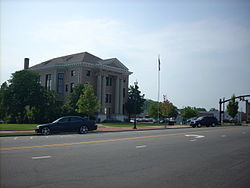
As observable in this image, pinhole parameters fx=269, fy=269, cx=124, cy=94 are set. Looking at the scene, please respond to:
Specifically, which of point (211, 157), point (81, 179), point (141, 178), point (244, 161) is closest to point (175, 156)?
point (211, 157)

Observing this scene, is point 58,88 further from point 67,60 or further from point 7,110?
point 7,110

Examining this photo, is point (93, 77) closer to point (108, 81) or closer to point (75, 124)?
point (108, 81)

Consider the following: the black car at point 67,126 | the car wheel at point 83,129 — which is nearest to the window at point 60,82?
the black car at point 67,126

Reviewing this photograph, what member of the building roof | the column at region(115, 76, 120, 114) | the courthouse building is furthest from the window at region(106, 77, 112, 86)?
the building roof

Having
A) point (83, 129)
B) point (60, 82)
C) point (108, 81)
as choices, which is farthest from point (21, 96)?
point (83, 129)

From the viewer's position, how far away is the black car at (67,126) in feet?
73.4

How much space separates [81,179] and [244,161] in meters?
6.46

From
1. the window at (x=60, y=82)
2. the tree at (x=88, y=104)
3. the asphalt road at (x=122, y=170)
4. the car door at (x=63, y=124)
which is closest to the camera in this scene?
the asphalt road at (x=122, y=170)

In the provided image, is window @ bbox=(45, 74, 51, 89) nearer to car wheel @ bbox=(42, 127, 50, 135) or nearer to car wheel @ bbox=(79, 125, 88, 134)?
car wheel @ bbox=(79, 125, 88, 134)

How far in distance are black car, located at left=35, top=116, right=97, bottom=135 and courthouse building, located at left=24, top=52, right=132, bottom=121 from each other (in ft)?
102

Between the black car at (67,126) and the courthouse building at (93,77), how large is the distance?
31144mm

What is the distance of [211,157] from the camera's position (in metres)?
10.8

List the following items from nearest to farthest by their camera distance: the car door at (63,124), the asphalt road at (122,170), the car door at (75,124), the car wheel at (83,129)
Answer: the asphalt road at (122,170) → the car door at (63,124) → the car door at (75,124) → the car wheel at (83,129)

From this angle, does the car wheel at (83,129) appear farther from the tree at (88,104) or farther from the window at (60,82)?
the window at (60,82)
